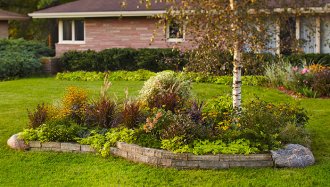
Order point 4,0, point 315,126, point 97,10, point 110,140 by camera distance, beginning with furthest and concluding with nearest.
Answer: point 4,0, point 97,10, point 315,126, point 110,140

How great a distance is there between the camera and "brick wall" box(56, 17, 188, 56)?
973 inches

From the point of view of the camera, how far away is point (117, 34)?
25328 mm

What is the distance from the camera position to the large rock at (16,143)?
33.3 feet

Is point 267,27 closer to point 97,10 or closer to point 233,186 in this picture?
point 233,186

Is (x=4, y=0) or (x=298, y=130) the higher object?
(x=4, y=0)

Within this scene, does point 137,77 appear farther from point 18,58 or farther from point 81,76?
point 18,58

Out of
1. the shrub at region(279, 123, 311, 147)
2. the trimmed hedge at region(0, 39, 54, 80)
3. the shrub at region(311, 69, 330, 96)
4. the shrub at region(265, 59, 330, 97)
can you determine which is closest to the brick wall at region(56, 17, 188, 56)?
the trimmed hedge at region(0, 39, 54, 80)

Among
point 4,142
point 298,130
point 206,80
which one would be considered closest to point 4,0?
point 206,80

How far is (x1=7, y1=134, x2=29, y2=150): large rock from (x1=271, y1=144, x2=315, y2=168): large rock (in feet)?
13.7

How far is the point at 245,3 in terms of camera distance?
9281 mm

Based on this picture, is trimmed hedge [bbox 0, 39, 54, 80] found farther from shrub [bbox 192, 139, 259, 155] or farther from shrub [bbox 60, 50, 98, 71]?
shrub [bbox 192, 139, 259, 155]

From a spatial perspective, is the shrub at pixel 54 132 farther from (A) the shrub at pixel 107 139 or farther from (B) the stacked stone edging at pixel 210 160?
(B) the stacked stone edging at pixel 210 160

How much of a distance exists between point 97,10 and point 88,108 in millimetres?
14544

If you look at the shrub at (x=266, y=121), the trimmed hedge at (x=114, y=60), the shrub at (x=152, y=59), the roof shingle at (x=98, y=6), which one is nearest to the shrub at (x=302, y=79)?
the shrub at (x=266, y=121)
